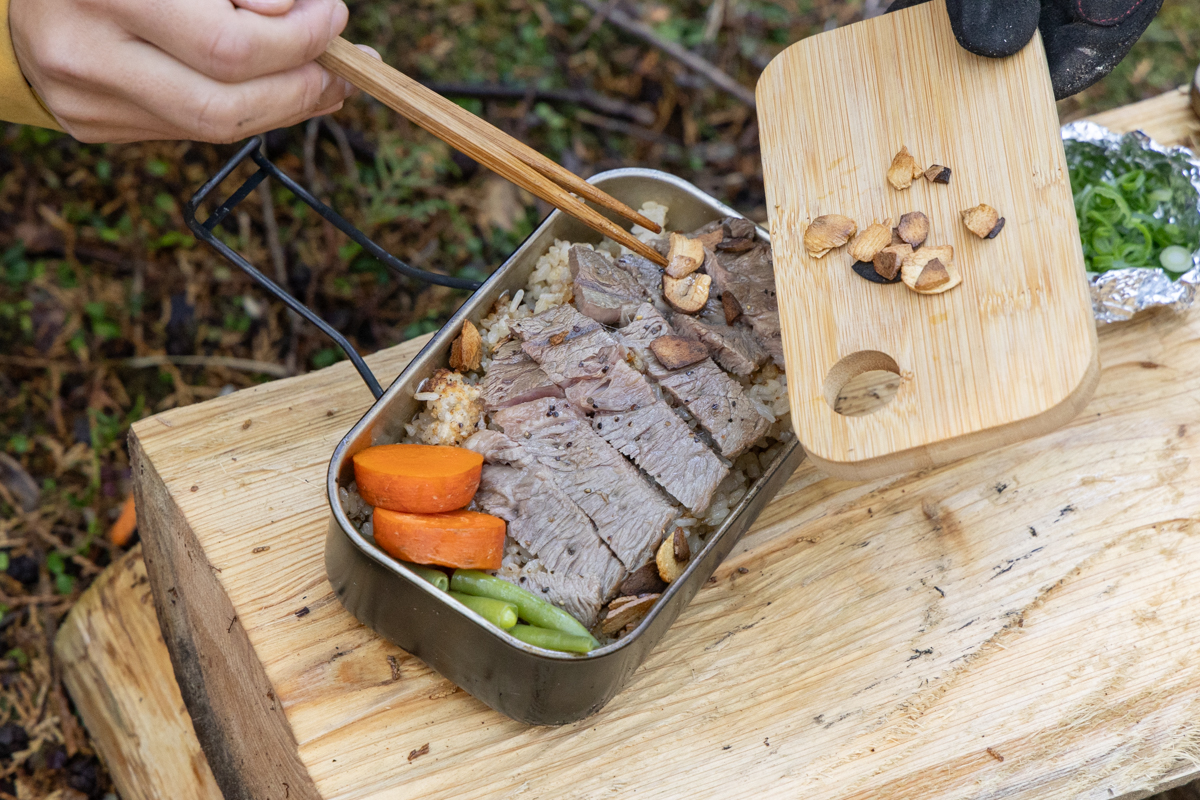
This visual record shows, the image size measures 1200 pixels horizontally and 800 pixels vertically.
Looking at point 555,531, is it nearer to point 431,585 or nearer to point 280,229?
point 431,585

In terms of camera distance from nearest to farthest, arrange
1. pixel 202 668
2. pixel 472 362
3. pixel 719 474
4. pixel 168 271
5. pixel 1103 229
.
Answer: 1. pixel 719 474
2. pixel 472 362
3. pixel 202 668
4. pixel 1103 229
5. pixel 168 271

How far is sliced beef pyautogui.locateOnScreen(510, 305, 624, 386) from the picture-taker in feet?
7.87

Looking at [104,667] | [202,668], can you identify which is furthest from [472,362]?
[104,667]

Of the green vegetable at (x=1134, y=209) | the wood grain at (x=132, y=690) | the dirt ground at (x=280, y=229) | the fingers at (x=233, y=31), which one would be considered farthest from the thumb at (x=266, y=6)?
the green vegetable at (x=1134, y=209)

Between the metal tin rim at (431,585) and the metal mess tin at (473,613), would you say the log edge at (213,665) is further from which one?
the metal tin rim at (431,585)

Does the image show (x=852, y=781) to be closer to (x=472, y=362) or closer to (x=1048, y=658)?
(x=1048, y=658)

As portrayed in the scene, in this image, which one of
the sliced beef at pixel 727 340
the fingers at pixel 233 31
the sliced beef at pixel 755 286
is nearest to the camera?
the fingers at pixel 233 31

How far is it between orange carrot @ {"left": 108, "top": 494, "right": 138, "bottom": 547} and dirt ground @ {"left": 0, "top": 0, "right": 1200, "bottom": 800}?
0.14 feet

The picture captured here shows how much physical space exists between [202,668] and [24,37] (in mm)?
1768

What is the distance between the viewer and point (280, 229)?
437 cm

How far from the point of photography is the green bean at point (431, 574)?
2176mm

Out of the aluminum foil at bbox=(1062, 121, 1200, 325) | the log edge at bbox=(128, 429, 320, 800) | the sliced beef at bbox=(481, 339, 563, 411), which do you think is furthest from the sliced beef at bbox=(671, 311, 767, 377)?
the log edge at bbox=(128, 429, 320, 800)

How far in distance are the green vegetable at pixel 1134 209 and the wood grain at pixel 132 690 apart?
3.38 meters

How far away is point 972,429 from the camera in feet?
6.78
